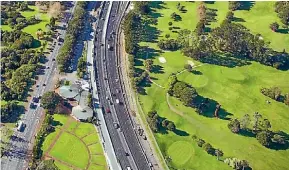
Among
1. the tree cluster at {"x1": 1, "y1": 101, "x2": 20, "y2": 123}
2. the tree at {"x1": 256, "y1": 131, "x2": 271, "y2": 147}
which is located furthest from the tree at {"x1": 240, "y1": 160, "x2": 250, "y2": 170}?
the tree cluster at {"x1": 1, "y1": 101, "x2": 20, "y2": 123}

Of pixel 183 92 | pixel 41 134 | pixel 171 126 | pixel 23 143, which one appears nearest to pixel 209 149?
pixel 171 126

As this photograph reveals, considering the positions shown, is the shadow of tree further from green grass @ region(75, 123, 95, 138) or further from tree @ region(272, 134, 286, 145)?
green grass @ region(75, 123, 95, 138)

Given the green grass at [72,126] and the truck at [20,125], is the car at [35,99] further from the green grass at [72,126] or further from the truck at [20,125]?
the green grass at [72,126]

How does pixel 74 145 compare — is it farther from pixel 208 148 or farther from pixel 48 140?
pixel 208 148

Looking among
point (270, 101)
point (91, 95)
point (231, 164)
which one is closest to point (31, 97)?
point (91, 95)

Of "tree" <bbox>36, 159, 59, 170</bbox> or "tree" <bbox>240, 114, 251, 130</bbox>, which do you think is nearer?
"tree" <bbox>36, 159, 59, 170</bbox>

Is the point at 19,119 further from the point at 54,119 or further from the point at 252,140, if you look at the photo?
the point at 252,140

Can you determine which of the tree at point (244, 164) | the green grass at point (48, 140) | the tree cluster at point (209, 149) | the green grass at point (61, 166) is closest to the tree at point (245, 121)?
the tree cluster at point (209, 149)
